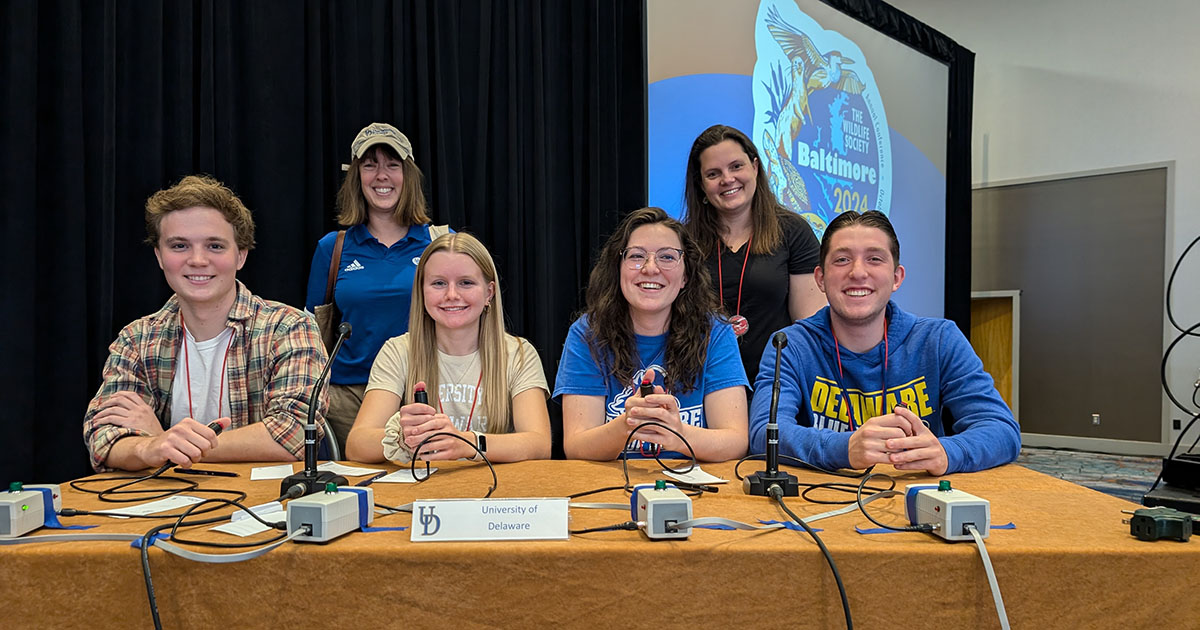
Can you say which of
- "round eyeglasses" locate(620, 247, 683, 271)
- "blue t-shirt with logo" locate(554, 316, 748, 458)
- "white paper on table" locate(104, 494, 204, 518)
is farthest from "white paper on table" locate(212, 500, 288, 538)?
"round eyeglasses" locate(620, 247, 683, 271)

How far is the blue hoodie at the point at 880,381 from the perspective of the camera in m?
1.67

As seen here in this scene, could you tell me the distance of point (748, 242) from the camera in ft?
8.23

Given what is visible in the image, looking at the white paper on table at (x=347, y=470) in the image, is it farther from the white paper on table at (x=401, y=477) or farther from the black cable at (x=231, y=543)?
the black cable at (x=231, y=543)

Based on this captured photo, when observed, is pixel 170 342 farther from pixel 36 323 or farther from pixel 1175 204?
pixel 1175 204

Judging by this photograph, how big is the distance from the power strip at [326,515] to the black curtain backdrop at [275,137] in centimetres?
179

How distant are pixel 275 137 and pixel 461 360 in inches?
57.3

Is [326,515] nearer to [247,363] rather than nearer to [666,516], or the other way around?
[666,516]

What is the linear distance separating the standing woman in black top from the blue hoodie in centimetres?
62

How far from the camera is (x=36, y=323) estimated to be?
2289mm

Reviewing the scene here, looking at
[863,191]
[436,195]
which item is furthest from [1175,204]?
[436,195]

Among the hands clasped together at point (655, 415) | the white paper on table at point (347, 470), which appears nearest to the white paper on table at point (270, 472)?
the white paper on table at point (347, 470)

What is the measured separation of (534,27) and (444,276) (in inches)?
84.4

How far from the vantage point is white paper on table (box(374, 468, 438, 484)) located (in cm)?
139

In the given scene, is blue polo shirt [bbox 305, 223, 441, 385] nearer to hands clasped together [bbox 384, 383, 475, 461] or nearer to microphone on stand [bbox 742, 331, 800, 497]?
hands clasped together [bbox 384, 383, 475, 461]
